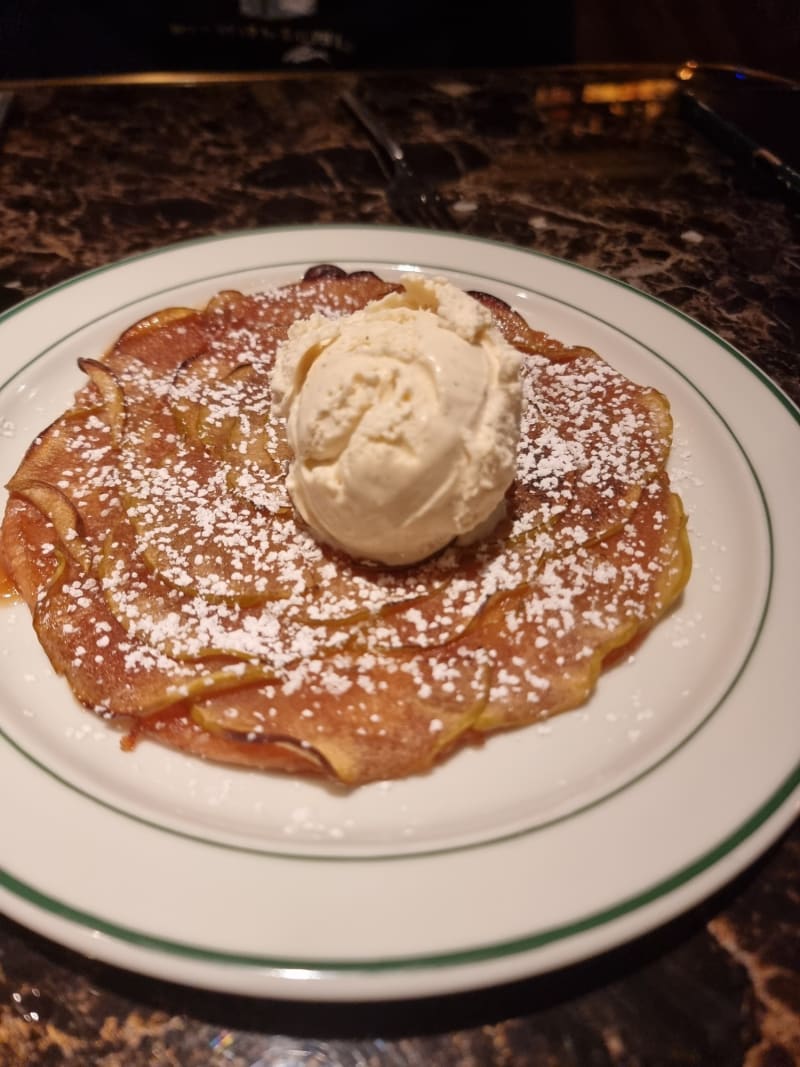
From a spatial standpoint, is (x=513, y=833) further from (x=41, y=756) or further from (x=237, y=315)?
(x=237, y=315)

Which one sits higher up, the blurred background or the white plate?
the blurred background

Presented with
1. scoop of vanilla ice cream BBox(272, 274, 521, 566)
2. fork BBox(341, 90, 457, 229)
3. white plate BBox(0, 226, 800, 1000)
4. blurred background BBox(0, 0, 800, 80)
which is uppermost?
blurred background BBox(0, 0, 800, 80)

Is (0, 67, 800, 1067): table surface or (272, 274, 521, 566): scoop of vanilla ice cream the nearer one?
(0, 67, 800, 1067): table surface

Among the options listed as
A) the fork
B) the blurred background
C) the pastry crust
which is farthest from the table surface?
the blurred background

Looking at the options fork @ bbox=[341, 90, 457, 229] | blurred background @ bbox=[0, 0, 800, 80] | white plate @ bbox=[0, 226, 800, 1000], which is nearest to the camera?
white plate @ bbox=[0, 226, 800, 1000]

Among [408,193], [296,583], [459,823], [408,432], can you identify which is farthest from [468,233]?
[459,823]

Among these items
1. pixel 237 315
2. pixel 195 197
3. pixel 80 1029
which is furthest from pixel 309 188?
pixel 80 1029

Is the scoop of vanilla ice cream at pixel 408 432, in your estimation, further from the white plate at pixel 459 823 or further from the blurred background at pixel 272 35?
the blurred background at pixel 272 35

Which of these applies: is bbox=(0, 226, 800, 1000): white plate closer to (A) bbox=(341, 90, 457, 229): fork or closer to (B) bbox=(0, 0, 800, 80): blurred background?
(A) bbox=(341, 90, 457, 229): fork
